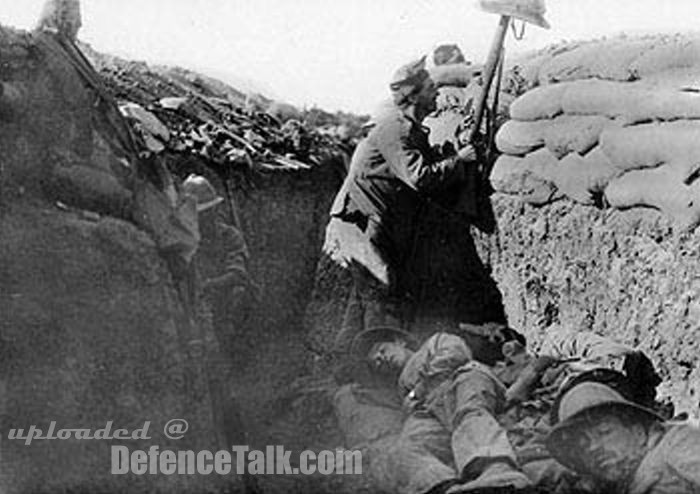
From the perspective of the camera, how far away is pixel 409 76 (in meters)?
5.22

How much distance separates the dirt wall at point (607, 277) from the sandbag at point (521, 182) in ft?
0.19

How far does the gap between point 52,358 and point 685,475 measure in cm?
194

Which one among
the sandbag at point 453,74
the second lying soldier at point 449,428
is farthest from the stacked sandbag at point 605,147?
the second lying soldier at point 449,428

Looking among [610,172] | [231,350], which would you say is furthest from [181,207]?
[231,350]

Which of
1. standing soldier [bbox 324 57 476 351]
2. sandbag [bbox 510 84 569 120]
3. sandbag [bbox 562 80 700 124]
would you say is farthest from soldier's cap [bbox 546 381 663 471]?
standing soldier [bbox 324 57 476 351]

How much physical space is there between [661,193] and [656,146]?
20cm

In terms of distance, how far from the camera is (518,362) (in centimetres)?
448

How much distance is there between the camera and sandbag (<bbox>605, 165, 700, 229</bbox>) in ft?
12.9

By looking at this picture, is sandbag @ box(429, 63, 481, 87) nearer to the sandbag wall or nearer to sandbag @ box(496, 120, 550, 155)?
the sandbag wall

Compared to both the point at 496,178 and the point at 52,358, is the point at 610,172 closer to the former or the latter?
the point at 496,178

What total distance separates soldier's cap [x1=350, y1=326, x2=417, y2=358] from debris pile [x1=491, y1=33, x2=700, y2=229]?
3.08 ft

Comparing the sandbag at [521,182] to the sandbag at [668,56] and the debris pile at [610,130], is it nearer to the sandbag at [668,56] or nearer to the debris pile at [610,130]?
the debris pile at [610,130]

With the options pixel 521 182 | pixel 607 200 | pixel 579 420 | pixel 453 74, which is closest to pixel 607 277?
pixel 607 200

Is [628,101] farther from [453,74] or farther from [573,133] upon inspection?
[453,74]
